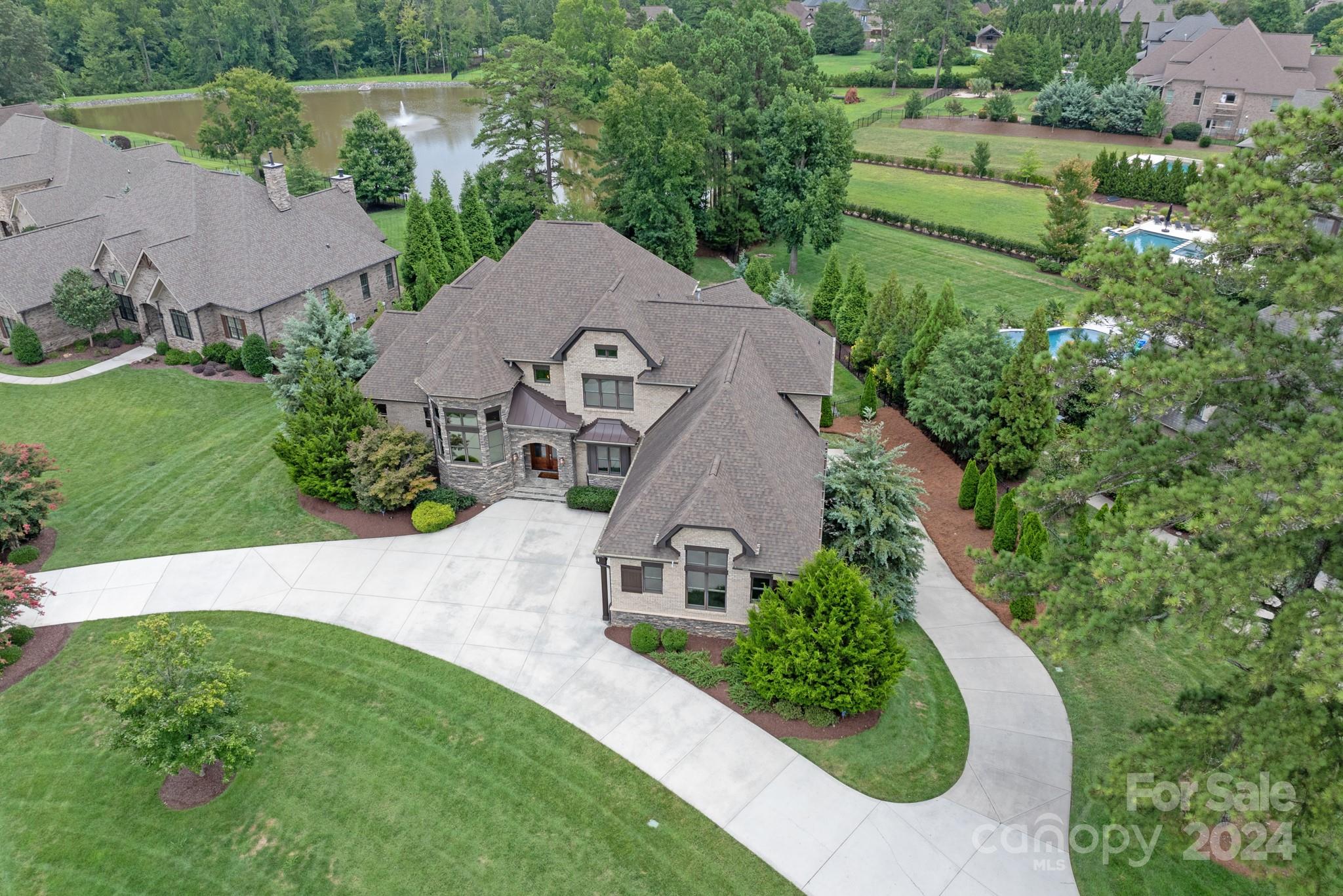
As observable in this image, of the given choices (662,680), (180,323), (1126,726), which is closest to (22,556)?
(180,323)

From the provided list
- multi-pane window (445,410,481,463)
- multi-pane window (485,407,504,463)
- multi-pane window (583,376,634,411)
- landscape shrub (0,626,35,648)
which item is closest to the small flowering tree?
landscape shrub (0,626,35,648)

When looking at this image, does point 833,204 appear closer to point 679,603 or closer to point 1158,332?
point 679,603

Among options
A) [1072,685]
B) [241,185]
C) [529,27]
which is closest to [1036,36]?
[529,27]

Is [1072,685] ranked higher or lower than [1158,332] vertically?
lower

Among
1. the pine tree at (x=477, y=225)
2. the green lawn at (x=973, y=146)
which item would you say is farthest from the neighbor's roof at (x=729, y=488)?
the green lawn at (x=973, y=146)

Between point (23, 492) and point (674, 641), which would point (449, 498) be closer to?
point (674, 641)

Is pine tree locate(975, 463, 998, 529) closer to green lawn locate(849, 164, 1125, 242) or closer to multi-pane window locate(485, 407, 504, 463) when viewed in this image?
multi-pane window locate(485, 407, 504, 463)

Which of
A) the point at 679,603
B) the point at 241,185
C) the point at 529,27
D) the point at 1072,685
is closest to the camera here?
the point at 1072,685
